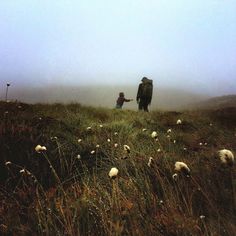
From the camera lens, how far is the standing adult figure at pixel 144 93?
843 inches

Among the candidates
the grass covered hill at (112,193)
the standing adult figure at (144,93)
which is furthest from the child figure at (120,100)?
the grass covered hill at (112,193)

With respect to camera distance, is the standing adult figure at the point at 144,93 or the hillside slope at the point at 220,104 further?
the hillside slope at the point at 220,104

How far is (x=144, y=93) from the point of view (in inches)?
843

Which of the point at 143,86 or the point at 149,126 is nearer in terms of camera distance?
the point at 149,126

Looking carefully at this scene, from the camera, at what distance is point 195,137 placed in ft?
37.0

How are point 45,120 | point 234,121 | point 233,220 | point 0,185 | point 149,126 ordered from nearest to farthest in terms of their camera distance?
point 233,220 → point 0,185 → point 45,120 → point 149,126 → point 234,121

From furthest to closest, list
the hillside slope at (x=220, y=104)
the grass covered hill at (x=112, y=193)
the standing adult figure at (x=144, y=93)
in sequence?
the hillside slope at (x=220, y=104)
the standing adult figure at (x=144, y=93)
the grass covered hill at (x=112, y=193)

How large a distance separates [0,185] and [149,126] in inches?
335

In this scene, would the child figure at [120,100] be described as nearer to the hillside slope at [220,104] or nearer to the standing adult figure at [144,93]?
the standing adult figure at [144,93]

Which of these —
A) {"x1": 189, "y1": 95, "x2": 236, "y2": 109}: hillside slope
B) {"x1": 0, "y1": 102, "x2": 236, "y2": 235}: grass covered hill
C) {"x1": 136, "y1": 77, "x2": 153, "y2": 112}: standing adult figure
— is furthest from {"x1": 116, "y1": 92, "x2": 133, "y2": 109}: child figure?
{"x1": 189, "y1": 95, "x2": 236, "y2": 109}: hillside slope

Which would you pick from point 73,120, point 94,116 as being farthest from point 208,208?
point 94,116

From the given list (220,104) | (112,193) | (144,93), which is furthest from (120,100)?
(220,104)

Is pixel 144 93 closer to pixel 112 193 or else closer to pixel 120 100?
pixel 120 100

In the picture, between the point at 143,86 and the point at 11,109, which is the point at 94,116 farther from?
the point at 143,86
